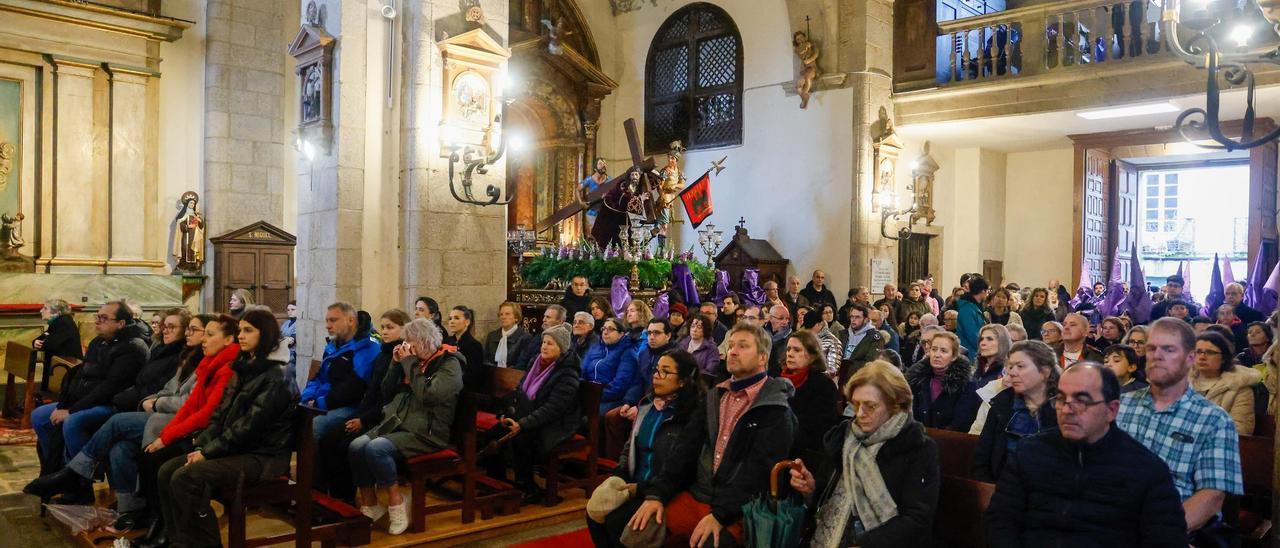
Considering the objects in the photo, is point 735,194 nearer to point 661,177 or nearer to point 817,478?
point 661,177

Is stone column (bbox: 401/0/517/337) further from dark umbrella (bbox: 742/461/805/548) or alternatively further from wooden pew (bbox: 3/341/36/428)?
dark umbrella (bbox: 742/461/805/548)

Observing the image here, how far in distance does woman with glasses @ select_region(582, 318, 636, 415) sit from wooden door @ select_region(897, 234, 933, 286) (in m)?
7.93

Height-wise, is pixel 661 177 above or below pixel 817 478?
above

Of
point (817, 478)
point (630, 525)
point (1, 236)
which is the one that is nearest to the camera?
point (817, 478)

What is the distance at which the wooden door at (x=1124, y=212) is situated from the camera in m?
13.9

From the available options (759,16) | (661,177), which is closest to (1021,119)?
(759,16)

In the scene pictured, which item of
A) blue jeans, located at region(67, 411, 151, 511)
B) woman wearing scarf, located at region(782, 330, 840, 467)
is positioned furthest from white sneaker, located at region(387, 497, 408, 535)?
woman wearing scarf, located at region(782, 330, 840, 467)

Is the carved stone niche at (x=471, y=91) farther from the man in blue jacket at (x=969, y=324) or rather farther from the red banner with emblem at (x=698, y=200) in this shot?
the man in blue jacket at (x=969, y=324)

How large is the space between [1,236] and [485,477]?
25.9ft

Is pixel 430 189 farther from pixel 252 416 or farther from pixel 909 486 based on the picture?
pixel 909 486

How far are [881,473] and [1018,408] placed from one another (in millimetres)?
852

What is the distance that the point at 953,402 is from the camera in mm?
4633

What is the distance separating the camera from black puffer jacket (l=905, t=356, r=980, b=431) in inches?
180

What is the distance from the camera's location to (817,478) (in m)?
3.52
